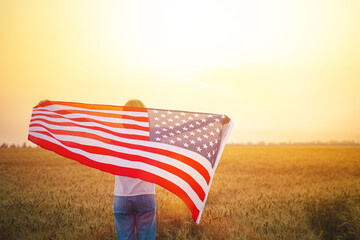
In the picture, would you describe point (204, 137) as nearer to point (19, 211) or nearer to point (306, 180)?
point (19, 211)

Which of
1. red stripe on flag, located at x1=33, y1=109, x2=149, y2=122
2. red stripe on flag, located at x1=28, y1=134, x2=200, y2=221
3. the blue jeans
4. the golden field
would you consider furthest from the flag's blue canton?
the golden field

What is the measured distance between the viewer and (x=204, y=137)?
16.9ft

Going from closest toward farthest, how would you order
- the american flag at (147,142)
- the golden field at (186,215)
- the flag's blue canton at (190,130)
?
the american flag at (147,142), the flag's blue canton at (190,130), the golden field at (186,215)

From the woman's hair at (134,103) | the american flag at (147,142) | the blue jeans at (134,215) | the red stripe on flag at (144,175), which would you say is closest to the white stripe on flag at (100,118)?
the american flag at (147,142)

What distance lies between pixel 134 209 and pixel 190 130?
1.75 m

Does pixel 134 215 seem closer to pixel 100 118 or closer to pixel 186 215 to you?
pixel 100 118

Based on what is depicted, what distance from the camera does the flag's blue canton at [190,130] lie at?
501 cm

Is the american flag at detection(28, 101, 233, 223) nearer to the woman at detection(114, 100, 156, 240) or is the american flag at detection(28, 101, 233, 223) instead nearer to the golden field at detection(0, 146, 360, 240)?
the woman at detection(114, 100, 156, 240)

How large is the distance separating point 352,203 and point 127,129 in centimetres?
639

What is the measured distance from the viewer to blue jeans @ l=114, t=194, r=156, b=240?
403 centimetres

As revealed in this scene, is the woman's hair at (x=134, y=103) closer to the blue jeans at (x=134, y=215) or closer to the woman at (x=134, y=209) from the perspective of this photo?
the woman at (x=134, y=209)

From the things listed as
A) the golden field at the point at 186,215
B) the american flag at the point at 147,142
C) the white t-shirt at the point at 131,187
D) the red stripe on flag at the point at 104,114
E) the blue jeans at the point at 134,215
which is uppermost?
the red stripe on flag at the point at 104,114

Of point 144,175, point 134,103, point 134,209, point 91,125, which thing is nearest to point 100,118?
point 91,125

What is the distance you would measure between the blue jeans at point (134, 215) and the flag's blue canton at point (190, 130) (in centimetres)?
118
